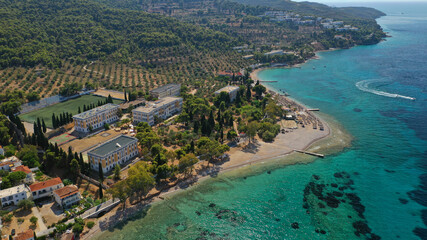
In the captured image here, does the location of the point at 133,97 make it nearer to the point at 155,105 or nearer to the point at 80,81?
the point at 155,105

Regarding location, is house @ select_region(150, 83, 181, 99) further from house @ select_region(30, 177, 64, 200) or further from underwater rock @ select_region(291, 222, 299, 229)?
underwater rock @ select_region(291, 222, 299, 229)

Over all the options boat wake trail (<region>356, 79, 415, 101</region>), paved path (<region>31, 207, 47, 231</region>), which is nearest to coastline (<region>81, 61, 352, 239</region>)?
paved path (<region>31, 207, 47, 231</region>)

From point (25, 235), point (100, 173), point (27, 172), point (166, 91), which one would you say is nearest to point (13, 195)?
point (27, 172)

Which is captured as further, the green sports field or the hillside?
the hillside

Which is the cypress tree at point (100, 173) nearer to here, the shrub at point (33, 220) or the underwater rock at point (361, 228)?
the shrub at point (33, 220)

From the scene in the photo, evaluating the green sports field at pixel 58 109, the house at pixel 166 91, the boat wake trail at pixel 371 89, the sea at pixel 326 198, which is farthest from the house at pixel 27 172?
the boat wake trail at pixel 371 89

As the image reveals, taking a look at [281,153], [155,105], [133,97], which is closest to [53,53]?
[133,97]
